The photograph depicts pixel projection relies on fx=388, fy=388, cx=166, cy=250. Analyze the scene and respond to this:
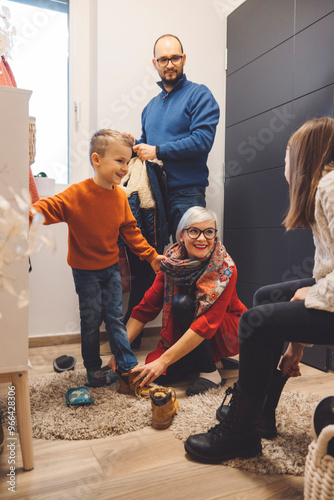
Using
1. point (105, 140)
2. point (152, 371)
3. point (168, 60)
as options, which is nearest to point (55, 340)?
point (152, 371)

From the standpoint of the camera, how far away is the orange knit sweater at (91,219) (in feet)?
4.74

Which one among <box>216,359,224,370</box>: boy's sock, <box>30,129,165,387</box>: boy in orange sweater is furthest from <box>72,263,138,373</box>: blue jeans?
<box>216,359,224,370</box>: boy's sock

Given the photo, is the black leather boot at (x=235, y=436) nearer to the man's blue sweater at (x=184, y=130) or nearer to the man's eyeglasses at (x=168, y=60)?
the man's blue sweater at (x=184, y=130)

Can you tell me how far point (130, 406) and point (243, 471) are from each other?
49 cm

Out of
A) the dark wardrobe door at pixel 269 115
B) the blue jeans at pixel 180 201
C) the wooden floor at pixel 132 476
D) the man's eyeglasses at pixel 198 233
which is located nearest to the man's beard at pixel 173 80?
the dark wardrobe door at pixel 269 115

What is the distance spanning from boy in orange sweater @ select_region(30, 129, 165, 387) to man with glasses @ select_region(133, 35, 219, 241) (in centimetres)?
47

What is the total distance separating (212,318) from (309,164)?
0.69 m

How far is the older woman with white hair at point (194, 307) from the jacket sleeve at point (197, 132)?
0.48 meters

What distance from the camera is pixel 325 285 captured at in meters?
0.88

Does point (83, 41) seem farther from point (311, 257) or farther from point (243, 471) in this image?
point (243, 471)

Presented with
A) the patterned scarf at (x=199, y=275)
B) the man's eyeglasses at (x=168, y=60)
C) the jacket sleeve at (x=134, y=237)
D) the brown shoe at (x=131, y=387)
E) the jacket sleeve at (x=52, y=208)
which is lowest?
the brown shoe at (x=131, y=387)

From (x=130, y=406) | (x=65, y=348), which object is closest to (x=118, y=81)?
A: (x=65, y=348)

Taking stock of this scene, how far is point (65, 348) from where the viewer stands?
2.16 m

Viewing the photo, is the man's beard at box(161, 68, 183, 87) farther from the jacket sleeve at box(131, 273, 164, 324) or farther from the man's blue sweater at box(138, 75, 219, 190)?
the jacket sleeve at box(131, 273, 164, 324)
